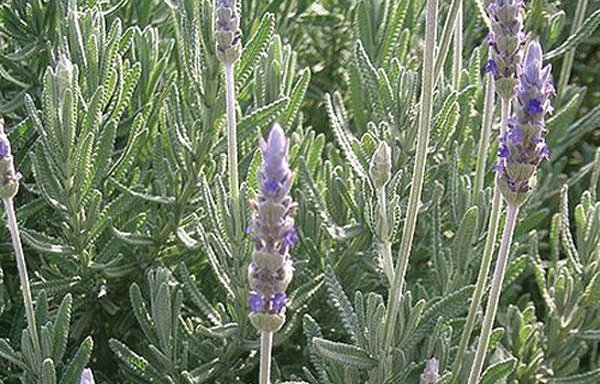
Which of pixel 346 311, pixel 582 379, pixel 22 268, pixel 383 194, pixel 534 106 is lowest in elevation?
pixel 582 379

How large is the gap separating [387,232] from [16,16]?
3.54 feet

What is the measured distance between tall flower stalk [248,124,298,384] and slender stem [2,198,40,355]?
1.46 feet

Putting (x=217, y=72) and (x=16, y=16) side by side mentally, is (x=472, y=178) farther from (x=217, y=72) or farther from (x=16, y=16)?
(x=16, y=16)

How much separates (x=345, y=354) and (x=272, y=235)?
0.62 metres

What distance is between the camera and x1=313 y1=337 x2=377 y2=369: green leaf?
183 cm

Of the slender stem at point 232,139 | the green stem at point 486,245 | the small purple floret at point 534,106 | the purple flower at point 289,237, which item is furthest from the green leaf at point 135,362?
the small purple floret at point 534,106

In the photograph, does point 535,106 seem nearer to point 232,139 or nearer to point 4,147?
point 232,139

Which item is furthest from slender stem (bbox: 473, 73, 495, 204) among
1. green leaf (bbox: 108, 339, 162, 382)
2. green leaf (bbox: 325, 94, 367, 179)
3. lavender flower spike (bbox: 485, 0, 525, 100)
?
A: green leaf (bbox: 108, 339, 162, 382)

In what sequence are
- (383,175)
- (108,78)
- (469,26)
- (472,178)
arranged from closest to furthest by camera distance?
1. (383,175)
2. (108,78)
3. (472,178)
4. (469,26)

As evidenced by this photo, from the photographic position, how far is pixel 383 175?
1764 millimetres

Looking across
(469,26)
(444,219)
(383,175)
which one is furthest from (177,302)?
(469,26)

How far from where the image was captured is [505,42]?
5.47ft

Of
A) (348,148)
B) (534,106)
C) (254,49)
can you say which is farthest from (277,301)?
(254,49)

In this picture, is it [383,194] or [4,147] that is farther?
[383,194]
